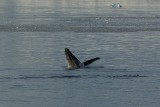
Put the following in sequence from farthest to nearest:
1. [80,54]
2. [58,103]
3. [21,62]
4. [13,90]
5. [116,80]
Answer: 1. [80,54]
2. [21,62]
3. [116,80]
4. [13,90]
5. [58,103]

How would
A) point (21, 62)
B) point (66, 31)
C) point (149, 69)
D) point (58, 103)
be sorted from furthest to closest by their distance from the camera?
point (66, 31) → point (21, 62) → point (149, 69) → point (58, 103)

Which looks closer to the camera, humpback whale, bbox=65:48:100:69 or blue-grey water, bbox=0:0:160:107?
blue-grey water, bbox=0:0:160:107

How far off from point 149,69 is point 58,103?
678 cm

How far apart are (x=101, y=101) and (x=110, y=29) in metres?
25.2

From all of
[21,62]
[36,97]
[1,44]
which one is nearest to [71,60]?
[21,62]

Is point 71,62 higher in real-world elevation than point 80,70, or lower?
higher

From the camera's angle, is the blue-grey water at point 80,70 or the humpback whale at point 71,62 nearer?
the blue-grey water at point 80,70

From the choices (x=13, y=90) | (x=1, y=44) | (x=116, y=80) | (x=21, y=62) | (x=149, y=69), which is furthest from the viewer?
(x=1, y=44)

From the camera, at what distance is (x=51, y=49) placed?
3100 cm

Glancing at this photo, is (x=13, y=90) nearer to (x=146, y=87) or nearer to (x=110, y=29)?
(x=146, y=87)

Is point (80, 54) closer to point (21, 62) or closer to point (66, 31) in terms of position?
point (21, 62)

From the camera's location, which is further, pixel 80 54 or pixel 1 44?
pixel 1 44

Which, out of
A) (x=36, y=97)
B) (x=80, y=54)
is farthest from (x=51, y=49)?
(x=36, y=97)

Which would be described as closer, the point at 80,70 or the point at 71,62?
the point at 80,70
